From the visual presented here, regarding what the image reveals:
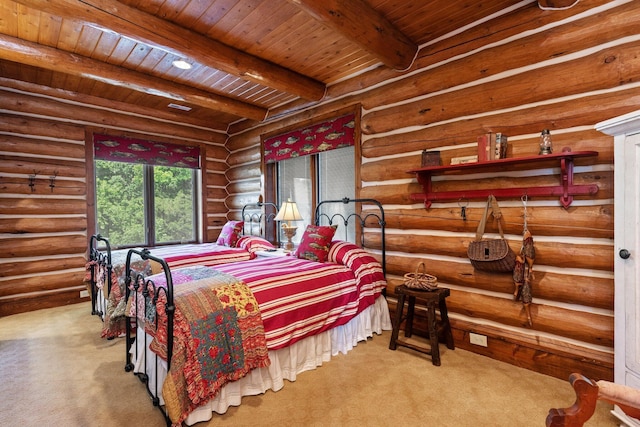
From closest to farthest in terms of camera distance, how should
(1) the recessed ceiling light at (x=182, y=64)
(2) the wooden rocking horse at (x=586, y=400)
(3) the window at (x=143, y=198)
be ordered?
(2) the wooden rocking horse at (x=586, y=400), (1) the recessed ceiling light at (x=182, y=64), (3) the window at (x=143, y=198)

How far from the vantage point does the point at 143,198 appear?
202 inches

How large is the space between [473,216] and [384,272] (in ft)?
3.67

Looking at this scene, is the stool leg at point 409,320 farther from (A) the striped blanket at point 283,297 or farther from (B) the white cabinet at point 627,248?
(B) the white cabinet at point 627,248

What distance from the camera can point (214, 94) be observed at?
14.6ft

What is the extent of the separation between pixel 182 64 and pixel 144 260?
2.21 m

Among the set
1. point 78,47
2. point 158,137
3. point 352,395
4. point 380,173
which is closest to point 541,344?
point 352,395

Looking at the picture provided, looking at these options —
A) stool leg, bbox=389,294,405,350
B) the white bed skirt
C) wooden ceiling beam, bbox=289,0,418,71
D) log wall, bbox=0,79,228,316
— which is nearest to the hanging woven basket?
stool leg, bbox=389,294,405,350

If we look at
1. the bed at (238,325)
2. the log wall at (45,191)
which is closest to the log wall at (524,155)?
the bed at (238,325)

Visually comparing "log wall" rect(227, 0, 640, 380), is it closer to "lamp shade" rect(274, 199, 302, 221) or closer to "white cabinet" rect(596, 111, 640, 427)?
"white cabinet" rect(596, 111, 640, 427)

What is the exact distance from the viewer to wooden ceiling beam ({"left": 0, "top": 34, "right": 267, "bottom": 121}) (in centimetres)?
304

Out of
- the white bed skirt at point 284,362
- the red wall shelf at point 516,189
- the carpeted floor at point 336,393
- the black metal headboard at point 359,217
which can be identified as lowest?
the carpeted floor at point 336,393

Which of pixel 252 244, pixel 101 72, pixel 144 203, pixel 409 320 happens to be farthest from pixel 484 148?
pixel 144 203

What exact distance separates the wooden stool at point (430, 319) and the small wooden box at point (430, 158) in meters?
1.15

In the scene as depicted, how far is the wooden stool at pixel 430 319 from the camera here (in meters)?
2.62
